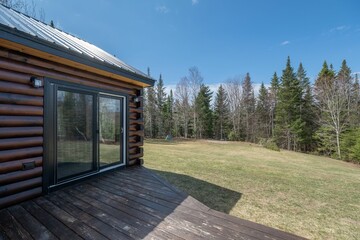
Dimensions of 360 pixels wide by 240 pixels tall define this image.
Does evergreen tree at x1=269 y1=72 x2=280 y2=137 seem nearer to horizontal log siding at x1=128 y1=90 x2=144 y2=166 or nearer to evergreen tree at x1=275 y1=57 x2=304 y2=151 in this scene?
evergreen tree at x1=275 y1=57 x2=304 y2=151

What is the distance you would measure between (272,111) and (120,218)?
24510 millimetres

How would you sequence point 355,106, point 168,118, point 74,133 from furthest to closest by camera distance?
point 168,118 < point 355,106 < point 74,133

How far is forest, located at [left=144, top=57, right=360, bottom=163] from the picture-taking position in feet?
53.1

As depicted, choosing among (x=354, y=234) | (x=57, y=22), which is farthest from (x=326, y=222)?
(x=57, y=22)

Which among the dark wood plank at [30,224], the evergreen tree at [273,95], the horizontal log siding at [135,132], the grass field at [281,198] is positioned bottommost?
the grass field at [281,198]

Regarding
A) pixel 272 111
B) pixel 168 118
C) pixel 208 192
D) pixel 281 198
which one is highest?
pixel 272 111

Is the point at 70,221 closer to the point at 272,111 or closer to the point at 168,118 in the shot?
the point at 168,118

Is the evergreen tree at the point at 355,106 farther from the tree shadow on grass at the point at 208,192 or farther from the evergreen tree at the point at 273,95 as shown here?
the tree shadow on grass at the point at 208,192

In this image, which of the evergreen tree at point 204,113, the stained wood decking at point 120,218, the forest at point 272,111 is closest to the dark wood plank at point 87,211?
the stained wood decking at point 120,218

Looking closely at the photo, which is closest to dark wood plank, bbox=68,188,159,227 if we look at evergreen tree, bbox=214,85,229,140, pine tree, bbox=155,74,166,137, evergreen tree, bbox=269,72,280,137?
pine tree, bbox=155,74,166,137

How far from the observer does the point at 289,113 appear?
2000cm

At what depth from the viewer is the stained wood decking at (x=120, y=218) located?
1765 millimetres

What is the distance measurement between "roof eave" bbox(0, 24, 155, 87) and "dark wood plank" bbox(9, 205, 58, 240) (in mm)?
1979

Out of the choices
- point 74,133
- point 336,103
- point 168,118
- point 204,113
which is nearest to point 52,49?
point 74,133
